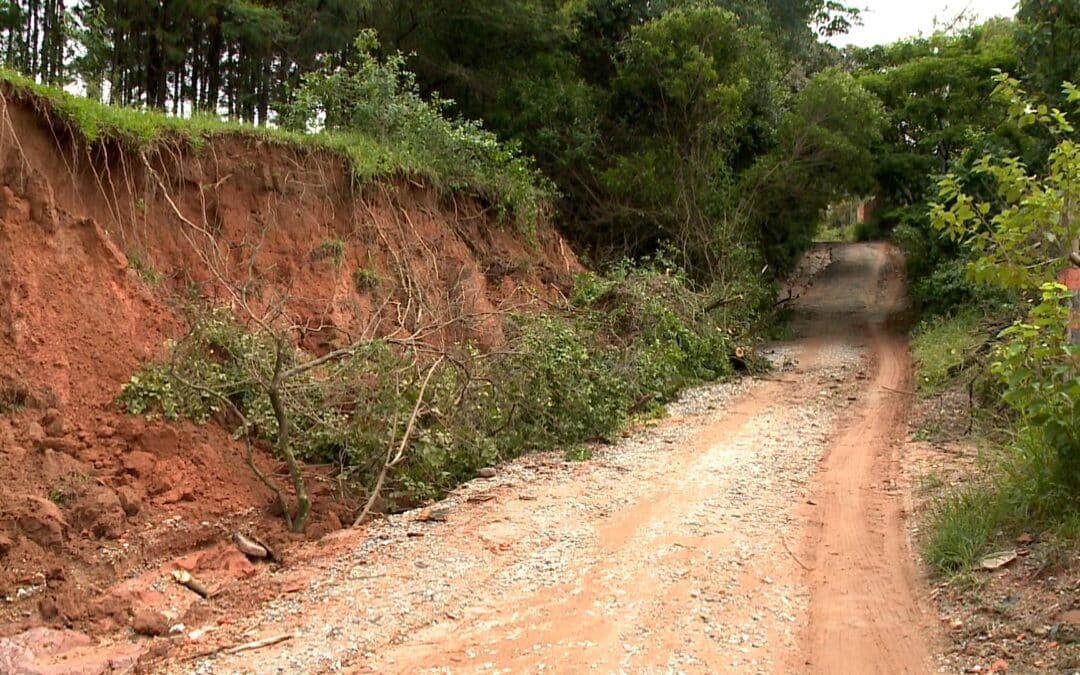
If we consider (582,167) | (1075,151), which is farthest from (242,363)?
(582,167)

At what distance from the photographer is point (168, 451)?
723 centimetres

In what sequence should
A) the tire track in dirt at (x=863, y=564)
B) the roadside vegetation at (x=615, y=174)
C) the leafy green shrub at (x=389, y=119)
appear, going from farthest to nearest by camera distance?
the leafy green shrub at (x=389, y=119) < the roadside vegetation at (x=615, y=174) < the tire track in dirt at (x=863, y=564)

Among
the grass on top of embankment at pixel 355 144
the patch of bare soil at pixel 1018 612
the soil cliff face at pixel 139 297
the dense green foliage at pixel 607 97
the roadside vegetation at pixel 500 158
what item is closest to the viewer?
the patch of bare soil at pixel 1018 612

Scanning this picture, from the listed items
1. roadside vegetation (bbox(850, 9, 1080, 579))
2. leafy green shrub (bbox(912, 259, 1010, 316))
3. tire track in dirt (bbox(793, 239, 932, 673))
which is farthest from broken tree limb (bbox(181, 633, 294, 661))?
leafy green shrub (bbox(912, 259, 1010, 316))

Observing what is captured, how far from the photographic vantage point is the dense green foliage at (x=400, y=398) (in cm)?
769

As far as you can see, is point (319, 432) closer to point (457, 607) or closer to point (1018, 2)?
point (457, 607)

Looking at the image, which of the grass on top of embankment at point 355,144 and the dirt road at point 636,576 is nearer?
the dirt road at point 636,576

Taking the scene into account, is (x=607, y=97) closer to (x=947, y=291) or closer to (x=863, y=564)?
(x=947, y=291)

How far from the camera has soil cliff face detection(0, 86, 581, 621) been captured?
248 inches

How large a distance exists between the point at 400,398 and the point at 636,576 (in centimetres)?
338

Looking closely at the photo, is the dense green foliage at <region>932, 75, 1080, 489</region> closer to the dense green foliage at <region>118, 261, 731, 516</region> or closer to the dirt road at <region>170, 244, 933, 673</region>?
the dirt road at <region>170, 244, 933, 673</region>

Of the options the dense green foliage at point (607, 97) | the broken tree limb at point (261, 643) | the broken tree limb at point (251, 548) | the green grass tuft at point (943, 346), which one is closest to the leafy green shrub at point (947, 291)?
the green grass tuft at point (943, 346)

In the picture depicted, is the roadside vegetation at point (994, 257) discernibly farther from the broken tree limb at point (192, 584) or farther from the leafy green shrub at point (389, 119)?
the leafy green shrub at point (389, 119)

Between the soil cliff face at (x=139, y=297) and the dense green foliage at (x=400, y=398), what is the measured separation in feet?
1.23
